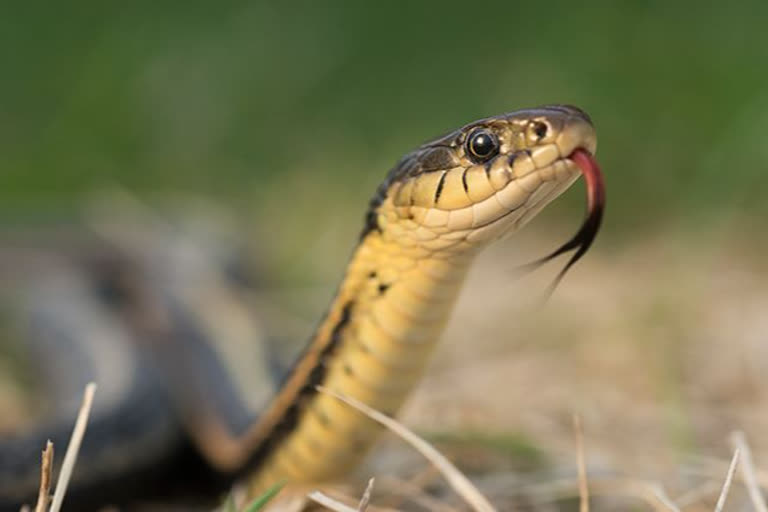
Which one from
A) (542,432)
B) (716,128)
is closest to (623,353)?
(542,432)

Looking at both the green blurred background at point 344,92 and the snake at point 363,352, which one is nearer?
the snake at point 363,352

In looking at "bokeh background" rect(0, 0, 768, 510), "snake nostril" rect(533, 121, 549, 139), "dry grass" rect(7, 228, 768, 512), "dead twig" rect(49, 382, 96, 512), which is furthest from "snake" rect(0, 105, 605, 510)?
"bokeh background" rect(0, 0, 768, 510)

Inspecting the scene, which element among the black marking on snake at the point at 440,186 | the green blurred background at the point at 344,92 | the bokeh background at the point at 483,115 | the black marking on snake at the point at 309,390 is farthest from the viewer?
the green blurred background at the point at 344,92

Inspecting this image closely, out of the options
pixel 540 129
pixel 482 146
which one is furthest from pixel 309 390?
pixel 540 129

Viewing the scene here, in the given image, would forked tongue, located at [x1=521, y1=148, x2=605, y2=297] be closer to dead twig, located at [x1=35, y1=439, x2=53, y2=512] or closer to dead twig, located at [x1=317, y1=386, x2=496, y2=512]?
dead twig, located at [x1=317, y1=386, x2=496, y2=512]

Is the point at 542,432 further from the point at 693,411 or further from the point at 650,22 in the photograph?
the point at 650,22

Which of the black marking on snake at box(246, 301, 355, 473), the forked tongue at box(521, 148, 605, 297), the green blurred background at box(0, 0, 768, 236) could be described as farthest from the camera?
the green blurred background at box(0, 0, 768, 236)

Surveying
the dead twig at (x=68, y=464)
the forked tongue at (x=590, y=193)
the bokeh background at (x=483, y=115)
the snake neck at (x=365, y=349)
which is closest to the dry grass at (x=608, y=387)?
the bokeh background at (x=483, y=115)

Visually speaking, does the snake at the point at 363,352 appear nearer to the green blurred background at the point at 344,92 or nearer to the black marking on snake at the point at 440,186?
the black marking on snake at the point at 440,186
